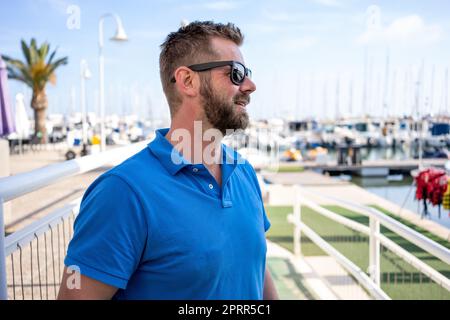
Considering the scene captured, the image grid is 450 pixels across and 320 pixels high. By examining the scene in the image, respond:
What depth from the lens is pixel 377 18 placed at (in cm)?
320

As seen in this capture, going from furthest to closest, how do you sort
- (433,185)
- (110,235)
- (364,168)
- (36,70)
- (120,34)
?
(36,70) < (364,168) < (120,34) < (433,185) < (110,235)

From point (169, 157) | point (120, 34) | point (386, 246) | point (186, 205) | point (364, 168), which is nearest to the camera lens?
point (186, 205)

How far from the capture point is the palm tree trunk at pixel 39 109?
28656 millimetres

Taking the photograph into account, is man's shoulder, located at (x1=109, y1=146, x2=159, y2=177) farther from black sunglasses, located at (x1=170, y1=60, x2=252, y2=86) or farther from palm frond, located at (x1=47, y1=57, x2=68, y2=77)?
palm frond, located at (x1=47, y1=57, x2=68, y2=77)

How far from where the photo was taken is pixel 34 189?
5.06 feet

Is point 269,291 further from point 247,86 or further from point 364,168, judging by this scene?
point 364,168

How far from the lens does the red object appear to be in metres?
7.16

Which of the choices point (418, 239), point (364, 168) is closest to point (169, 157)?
point (418, 239)

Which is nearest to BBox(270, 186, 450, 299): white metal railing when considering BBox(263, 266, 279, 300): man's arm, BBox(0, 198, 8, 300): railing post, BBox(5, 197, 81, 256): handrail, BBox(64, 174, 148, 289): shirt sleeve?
BBox(263, 266, 279, 300): man's arm

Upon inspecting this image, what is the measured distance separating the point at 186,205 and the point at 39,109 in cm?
3004
